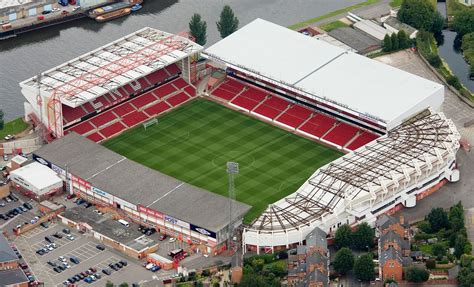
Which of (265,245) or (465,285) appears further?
(265,245)

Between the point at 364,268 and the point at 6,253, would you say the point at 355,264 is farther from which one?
the point at 6,253

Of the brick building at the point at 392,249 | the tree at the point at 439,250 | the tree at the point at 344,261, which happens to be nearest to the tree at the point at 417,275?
the brick building at the point at 392,249

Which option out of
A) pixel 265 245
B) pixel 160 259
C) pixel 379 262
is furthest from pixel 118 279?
pixel 379 262

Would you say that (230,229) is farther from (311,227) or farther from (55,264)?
(55,264)

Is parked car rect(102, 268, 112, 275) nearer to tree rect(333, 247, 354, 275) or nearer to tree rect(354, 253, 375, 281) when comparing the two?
tree rect(333, 247, 354, 275)

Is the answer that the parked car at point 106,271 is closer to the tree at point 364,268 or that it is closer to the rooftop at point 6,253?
the rooftop at point 6,253

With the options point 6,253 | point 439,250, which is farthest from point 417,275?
point 6,253
